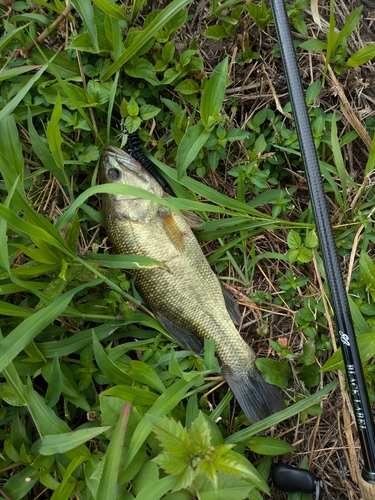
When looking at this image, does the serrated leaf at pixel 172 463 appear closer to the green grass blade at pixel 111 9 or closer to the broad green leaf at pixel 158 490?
→ the broad green leaf at pixel 158 490

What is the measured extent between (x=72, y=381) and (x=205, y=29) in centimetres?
206

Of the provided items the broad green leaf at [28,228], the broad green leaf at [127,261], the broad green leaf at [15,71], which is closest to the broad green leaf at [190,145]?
the broad green leaf at [127,261]

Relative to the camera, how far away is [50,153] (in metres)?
2.41

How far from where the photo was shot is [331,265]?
204 centimetres

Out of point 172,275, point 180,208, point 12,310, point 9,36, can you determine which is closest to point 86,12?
point 9,36

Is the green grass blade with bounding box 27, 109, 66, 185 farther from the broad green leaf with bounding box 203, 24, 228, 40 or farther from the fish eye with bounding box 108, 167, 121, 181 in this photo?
the broad green leaf with bounding box 203, 24, 228, 40

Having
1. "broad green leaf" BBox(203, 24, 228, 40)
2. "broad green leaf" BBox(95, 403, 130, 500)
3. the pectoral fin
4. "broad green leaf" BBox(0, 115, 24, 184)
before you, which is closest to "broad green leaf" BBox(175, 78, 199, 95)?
"broad green leaf" BBox(203, 24, 228, 40)

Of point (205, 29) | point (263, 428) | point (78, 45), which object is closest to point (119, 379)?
point (263, 428)

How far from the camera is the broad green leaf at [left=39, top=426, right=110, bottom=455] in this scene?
2014 mm

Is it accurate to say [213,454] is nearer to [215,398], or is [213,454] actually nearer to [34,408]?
[215,398]

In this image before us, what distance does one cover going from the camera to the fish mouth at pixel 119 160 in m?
2.45

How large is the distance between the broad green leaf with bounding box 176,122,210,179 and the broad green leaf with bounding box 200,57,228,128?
5cm

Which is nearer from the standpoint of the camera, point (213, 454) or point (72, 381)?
point (213, 454)

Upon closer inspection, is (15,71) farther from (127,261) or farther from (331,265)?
(331,265)
